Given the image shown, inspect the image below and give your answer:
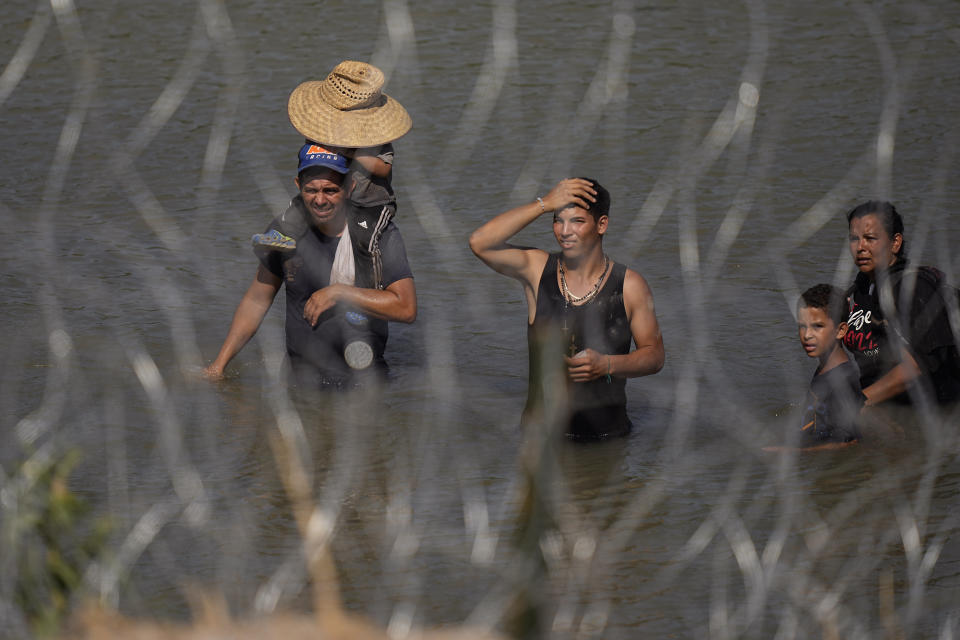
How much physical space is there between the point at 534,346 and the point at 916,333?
1.75 metres

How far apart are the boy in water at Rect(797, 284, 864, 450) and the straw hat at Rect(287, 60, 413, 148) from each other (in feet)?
6.66

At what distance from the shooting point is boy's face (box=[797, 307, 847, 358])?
18.9 ft

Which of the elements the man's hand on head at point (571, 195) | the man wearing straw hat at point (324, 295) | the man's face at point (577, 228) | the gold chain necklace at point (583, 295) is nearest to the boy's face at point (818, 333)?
the gold chain necklace at point (583, 295)

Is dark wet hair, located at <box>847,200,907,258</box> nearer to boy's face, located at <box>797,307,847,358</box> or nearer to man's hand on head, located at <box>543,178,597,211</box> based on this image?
boy's face, located at <box>797,307,847,358</box>

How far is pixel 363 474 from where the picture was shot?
18.7ft

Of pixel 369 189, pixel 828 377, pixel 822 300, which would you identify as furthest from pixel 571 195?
pixel 828 377

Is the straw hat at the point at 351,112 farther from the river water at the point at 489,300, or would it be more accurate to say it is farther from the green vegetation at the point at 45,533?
the green vegetation at the point at 45,533

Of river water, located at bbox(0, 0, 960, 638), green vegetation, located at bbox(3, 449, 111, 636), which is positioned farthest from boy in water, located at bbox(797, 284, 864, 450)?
green vegetation, located at bbox(3, 449, 111, 636)

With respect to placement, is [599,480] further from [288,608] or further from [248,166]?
[248,166]

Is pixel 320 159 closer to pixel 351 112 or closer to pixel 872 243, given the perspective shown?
pixel 351 112

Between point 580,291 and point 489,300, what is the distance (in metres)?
2.71

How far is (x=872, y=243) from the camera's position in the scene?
582 centimetres

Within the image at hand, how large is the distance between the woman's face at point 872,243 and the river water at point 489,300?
0.83 meters

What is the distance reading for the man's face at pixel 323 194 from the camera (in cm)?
571
